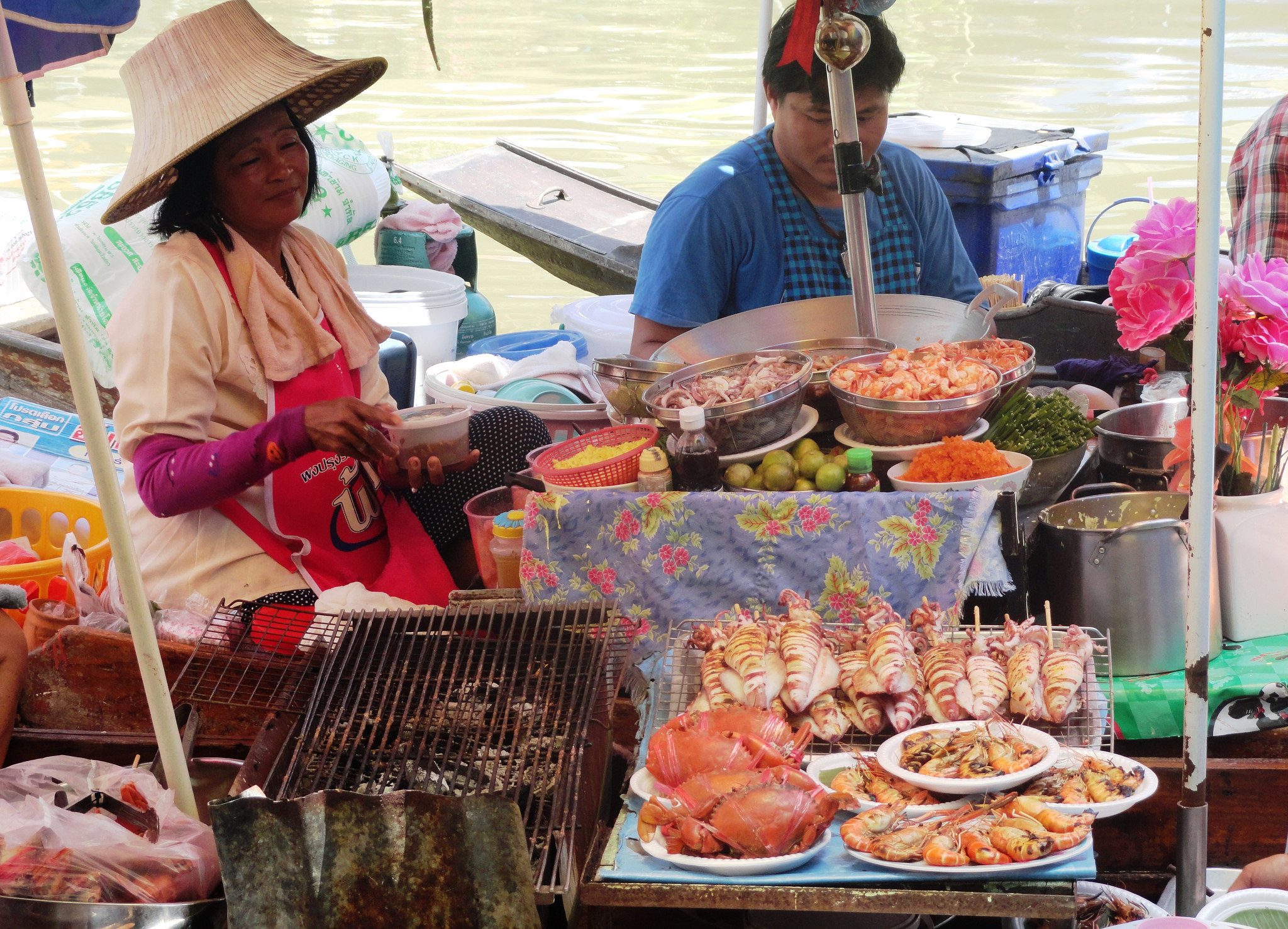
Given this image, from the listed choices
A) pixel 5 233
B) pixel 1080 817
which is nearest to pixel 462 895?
pixel 1080 817

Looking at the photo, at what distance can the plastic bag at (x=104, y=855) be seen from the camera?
5.79ft

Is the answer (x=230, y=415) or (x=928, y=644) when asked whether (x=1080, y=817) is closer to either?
(x=928, y=644)

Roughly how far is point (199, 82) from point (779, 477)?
5.58ft

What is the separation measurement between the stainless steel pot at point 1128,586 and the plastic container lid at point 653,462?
2.59ft

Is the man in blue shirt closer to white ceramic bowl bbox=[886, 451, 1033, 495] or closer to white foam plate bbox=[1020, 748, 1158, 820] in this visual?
white ceramic bowl bbox=[886, 451, 1033, 495]

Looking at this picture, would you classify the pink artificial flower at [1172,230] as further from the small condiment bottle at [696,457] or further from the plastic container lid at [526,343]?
the plastic container lid at [526,343]

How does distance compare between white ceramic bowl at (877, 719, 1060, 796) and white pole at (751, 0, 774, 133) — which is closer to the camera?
white ceramic bowl at (877, 719, 1060, 796)

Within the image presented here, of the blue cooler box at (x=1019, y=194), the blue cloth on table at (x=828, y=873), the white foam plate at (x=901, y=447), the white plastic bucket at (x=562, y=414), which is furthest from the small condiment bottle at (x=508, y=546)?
the blue cooler box at (x=1019, y=194)

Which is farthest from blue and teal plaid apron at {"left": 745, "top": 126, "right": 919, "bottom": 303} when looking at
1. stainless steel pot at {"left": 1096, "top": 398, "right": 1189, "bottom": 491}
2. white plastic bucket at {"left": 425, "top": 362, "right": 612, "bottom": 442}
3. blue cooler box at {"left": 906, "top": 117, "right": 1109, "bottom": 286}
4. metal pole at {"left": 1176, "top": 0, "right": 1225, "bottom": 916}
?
blue cooler box at {"left": 906, "top": 117, "right": 1109, "bottom": 286}

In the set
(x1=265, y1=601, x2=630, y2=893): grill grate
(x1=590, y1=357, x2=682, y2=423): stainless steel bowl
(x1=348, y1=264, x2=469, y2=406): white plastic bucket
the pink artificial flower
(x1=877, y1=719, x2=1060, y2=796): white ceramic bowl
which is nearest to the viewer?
(x1=877, y1=719, x2=1060, y2=796): white ceramic bowl

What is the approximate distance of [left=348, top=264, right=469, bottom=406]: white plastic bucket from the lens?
195 inches

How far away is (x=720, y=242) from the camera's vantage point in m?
3.40

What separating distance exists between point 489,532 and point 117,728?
98 centimetres

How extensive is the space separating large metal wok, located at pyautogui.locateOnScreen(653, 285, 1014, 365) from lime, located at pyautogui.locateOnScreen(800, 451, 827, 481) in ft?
2.02
